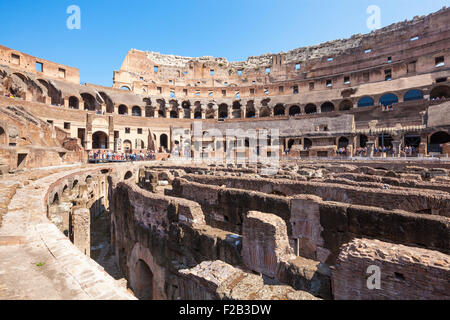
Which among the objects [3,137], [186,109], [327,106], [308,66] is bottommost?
[3,137]

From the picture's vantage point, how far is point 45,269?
3.13 m

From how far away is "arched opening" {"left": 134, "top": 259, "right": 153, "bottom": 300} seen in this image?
21.9 ft

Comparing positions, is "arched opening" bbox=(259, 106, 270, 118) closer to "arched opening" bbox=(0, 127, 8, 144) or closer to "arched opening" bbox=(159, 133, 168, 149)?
"arched opening" bbox=(159, 133, 168, 149)

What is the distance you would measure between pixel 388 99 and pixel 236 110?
25.4 meters

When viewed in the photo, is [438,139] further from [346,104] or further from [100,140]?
[100,140]

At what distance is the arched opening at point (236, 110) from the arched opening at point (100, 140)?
77.8ft

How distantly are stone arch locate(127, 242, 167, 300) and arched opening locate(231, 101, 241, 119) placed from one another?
132 feet

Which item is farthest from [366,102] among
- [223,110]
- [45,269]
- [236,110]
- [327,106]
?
[45,269]

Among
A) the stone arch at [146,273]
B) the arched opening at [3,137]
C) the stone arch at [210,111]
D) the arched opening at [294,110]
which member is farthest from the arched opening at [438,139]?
the arched opening at [3,137]

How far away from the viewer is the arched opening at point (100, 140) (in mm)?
36769

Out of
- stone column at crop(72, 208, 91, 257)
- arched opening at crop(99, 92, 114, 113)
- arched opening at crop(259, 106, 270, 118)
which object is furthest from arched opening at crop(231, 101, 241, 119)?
stone column at crop(72, 208, 91, 257)

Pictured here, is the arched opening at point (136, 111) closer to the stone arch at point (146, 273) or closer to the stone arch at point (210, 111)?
the stone arch at point (210, 111)

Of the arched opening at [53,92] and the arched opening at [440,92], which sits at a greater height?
the arched opening at [53,92]

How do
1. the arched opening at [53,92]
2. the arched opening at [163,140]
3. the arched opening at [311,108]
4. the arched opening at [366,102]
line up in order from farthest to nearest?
the arched opening at [311,108] → the arched opening at [163,140] → the arched opening at [53,92] → the arched opening at [366,102]
